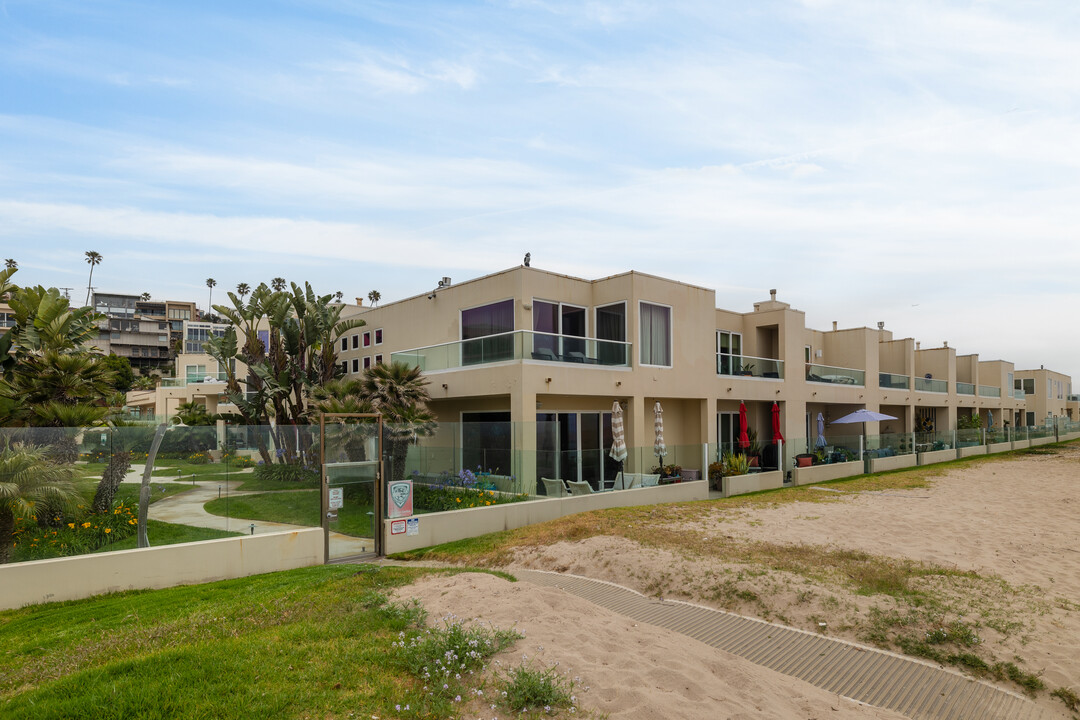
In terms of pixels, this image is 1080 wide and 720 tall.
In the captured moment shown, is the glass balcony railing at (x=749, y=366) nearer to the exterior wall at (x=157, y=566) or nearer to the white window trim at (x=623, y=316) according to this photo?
the white window trim at (x=623, y=316)

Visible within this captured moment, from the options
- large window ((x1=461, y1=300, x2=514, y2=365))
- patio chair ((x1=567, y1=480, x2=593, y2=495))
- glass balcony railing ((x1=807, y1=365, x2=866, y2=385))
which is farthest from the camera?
glass balcony railing ((x1=807, y1=365, x2=866, y2=385))

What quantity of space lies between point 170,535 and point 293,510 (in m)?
1.97

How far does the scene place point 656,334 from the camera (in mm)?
20547

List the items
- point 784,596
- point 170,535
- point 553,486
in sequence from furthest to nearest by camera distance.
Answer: point 553,486 → point 170,535 → point 784,596

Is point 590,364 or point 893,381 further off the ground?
point 590,364

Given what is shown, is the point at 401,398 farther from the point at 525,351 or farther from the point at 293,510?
the point at 293,510

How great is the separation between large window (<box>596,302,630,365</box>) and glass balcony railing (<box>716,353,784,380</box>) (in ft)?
15.3

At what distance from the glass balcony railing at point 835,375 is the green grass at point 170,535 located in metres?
24.8

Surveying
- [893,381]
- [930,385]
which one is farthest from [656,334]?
[930,385]

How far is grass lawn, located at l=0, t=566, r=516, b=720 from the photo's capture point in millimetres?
4500

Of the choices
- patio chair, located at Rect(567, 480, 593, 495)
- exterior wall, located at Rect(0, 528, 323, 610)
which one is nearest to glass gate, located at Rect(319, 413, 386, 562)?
exterior wall, located at Rect(0, 528, 323, 610)

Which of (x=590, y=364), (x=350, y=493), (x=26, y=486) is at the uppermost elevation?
(x=590, y=364)

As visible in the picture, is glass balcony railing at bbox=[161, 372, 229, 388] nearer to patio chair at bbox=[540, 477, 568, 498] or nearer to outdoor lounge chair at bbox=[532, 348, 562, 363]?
outdoor lounge chair at bbox=[532, 348, 562, 363]

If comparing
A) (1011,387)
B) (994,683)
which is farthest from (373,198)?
(1011,387)
